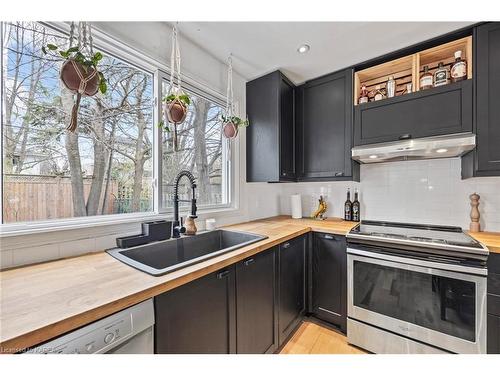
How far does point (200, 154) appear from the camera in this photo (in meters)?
1.96

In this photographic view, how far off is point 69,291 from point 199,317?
20.3 inches

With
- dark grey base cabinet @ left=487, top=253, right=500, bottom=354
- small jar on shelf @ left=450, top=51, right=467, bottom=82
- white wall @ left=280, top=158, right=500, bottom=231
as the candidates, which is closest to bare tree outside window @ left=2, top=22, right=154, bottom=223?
white wall @ left=280, top=158, right=500, bottom=231

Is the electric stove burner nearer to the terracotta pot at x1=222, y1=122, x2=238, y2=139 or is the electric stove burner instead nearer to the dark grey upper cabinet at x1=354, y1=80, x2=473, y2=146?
the dark grey upper cabinet at x1=354, y1=80, x2=473, y2=146

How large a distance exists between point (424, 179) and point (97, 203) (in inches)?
105

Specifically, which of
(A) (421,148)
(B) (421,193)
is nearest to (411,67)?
(A) (421,148)

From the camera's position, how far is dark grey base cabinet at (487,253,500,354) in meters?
1.22

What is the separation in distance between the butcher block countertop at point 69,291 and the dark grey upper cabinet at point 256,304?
→ 0.19m

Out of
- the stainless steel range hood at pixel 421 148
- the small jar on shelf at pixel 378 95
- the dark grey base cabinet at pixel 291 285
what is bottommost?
the dark grey base cabinet at pixel 291 285

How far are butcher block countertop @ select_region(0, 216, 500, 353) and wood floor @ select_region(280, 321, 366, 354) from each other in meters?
1.08

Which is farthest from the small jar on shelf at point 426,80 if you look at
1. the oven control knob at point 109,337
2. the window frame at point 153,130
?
the oven control knob at point 109,337

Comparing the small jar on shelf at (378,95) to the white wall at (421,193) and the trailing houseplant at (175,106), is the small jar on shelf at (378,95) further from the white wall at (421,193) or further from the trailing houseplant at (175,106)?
the trailing houseplant at (175,106)

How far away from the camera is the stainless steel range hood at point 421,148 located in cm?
152
